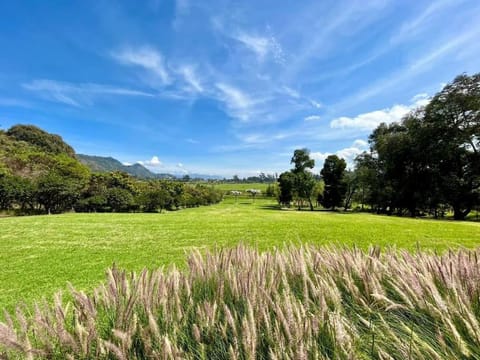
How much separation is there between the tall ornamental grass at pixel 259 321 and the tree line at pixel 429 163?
3115 centimetres

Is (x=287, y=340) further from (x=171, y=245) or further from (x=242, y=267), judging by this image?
(x=171, y=245)

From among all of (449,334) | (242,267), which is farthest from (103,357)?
(449,334)

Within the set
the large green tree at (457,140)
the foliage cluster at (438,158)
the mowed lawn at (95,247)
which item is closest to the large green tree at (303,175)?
the foliage cluster at (438,158)

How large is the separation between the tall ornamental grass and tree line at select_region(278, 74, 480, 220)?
1226 inches

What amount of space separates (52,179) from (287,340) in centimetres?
3067

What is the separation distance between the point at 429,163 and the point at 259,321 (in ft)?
115

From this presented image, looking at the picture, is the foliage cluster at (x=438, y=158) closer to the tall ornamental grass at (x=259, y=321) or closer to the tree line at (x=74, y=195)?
the tall ornamental grass at (x=259, y=321)

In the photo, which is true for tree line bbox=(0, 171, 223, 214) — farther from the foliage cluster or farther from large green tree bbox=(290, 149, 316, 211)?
the foliage cluster

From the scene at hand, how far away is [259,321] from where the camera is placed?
1.35m

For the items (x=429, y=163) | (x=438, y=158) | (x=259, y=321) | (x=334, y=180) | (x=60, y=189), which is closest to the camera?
(x=259, y=321)

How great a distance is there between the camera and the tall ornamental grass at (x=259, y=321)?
1.15 metres

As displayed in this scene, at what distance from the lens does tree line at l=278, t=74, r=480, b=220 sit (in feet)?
81.1

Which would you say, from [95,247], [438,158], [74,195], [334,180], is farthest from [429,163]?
[74,195]

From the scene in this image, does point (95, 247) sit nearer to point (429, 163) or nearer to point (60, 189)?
point (60, 189)
